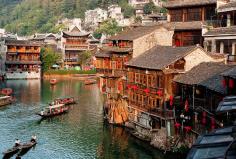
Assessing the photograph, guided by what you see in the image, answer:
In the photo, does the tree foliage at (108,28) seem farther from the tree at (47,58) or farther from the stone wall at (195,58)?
the stone wall at (195,58)

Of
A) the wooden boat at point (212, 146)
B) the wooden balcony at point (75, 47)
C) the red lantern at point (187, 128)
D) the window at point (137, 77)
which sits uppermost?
the wooden balcony at point (75, 47)

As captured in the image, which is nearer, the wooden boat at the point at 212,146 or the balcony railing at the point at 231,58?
the wooden boat at the point at 212,146

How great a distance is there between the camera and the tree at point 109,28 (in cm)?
15559

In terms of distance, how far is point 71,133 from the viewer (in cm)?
5072

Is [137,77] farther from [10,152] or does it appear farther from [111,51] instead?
[10,152]

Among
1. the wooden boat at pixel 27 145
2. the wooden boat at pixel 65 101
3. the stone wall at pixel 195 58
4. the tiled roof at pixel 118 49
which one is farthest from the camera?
the wooden boat at pixel 65 101

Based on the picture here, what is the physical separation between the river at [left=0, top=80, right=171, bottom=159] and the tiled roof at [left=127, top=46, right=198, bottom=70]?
8019 mm

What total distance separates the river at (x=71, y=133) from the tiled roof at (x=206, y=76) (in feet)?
24.5

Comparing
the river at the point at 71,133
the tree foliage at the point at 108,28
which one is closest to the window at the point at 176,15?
the river at the point at 71,133

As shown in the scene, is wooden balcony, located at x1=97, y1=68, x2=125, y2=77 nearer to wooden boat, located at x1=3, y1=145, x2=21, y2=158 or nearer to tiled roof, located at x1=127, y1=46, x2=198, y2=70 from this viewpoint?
tiled roof, located at x1=127, y1=46, x2=198, y2=70

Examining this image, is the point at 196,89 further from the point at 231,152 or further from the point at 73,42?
the point at 73,42

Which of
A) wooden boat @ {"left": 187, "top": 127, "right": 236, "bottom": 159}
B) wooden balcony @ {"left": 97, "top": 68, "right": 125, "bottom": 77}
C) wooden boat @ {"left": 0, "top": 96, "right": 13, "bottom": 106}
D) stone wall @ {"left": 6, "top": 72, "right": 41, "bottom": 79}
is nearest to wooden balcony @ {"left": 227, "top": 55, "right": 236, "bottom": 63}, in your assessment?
wooden balcony @ {"left": 97, "top": 68, "right": 125, "bottom": 77}

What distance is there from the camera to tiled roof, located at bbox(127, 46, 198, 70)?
4297 centimetres

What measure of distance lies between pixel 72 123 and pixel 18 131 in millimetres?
7592
